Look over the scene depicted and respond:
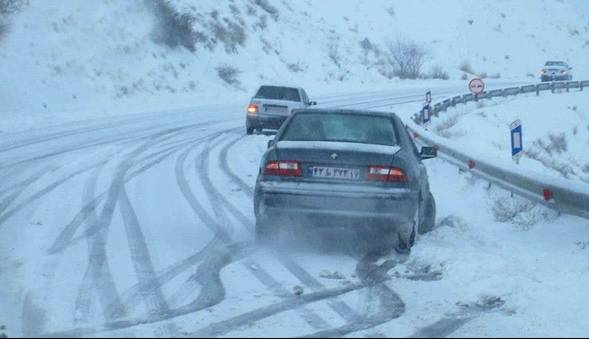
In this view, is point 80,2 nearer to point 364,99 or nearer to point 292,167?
point 364,99

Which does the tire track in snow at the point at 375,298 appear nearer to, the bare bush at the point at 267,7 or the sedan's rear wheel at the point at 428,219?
the sedan's rear wheel at the point at 428,219

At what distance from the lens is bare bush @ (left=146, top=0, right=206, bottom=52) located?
144ft

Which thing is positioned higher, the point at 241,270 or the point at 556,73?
the point at 241,270

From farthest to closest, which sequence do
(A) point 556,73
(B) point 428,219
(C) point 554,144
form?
(A) point 556,73 → (C) point 554,144 → (B) point 428,219

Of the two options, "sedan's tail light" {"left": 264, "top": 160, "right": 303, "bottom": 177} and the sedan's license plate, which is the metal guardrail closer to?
the sedan's license plate

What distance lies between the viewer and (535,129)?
3416 centimetres

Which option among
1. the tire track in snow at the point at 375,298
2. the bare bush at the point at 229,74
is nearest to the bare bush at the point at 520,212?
the tire track in snow at the point at 375,298

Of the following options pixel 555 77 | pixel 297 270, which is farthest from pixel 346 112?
pixel 555 77

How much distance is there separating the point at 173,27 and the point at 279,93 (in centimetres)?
2013

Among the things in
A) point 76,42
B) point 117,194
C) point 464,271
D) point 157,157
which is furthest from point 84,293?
point 76,42

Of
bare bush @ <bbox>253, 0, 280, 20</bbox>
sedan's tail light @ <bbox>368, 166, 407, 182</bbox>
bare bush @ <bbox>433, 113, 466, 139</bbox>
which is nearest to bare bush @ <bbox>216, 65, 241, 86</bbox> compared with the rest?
bare bush @ <bbox>253, 0, 280, 20</bbox>

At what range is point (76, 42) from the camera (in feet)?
123

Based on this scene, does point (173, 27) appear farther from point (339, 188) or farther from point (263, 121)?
point (339, 188)

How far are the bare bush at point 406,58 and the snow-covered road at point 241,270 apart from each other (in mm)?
48512
